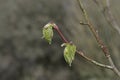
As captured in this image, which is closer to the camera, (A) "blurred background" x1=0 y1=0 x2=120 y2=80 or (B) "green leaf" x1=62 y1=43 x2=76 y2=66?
(B) "green leaf" x1=62 y1=43 x2=76 y2=66

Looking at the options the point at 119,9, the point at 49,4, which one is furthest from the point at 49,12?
the point at 119,9

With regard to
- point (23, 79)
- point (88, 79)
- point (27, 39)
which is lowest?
point (88, 79)

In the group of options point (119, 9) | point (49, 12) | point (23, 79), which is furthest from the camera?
point (119, 9)

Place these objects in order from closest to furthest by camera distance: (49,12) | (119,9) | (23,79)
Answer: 1. (23,79)
2. (49,12)
3. (119,9)

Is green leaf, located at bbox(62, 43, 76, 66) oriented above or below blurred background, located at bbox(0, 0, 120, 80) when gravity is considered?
above

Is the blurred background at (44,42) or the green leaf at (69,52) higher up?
the green leaf at (69,52)

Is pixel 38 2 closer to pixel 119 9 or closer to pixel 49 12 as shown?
pixel 49 12

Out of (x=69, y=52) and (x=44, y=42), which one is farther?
(x=44, y=42)

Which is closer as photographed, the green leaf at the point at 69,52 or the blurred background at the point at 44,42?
the green leaf at the point at 69,52
